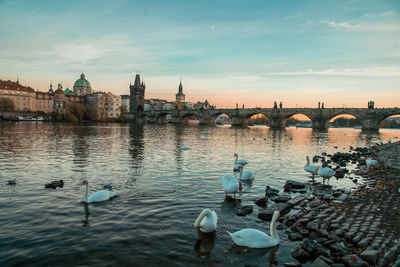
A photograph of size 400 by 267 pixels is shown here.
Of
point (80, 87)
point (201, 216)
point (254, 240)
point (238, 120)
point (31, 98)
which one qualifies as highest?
point (80, 87)

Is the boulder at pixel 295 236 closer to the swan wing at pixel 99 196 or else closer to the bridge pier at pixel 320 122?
the swan wing at pixel 99 196

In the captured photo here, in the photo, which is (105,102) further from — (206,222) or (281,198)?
(206,222)

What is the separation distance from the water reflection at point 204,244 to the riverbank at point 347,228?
5.87ft

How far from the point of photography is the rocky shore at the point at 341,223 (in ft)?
17.9

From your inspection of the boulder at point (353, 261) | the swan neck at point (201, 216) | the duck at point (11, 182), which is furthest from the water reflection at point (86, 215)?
the boulder at point (353, 261)

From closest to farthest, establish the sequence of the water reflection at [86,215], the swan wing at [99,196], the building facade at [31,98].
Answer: the water reflection at [86,215] → the swan wing at [99,196] → the building facade at [31,98]

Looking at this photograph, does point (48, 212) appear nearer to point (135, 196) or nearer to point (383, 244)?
point (135, 196)

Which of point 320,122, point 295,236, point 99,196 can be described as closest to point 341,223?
point 295,236

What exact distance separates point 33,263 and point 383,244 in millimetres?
7281

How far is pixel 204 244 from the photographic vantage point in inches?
257

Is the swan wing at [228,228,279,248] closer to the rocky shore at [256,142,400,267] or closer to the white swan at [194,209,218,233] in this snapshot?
the rocky shore at [256,142,400,267]

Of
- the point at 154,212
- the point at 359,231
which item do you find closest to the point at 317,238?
the point at 359,231

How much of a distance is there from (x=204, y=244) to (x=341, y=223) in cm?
373

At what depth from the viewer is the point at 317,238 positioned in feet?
21.5
